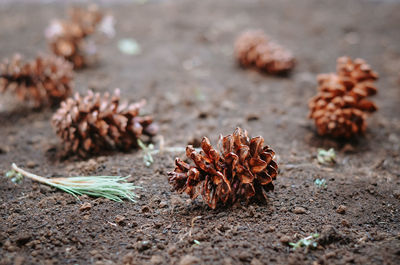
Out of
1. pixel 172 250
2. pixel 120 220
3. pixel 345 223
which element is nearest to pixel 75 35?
pixel 120 220

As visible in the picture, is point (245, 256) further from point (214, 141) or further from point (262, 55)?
point (262, 55)

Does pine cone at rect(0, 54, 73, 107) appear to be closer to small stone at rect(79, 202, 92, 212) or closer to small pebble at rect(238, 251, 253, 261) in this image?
small stone at rect(79, 202, 92, 212)

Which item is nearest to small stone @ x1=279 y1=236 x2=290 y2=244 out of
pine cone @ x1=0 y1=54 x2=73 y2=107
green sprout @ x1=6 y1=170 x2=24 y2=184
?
green sprout @ x1=6 y1=170 x2=24 y2=184

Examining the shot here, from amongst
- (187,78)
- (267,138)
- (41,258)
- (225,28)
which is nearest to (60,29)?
(187,78)

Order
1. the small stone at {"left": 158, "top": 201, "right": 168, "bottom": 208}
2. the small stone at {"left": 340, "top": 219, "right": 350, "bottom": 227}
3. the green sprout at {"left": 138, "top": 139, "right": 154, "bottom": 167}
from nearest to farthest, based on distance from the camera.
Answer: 1. the small stone at {"left": 340, "top": 219, "right": 350, "bottom": 227}
2. the small stone at {"left": 158, "top": 201, "right": 168, "bottom": 208}
3. the green sprout at {"left": 138, "top": 139, "right": 154, "bottom": 167}

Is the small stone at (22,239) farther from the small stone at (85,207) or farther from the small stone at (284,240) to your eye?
the small stone at (284,240)

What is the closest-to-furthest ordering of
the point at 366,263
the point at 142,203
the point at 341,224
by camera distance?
the point at 366,263 < the point at 341,224 < the point at 142,203

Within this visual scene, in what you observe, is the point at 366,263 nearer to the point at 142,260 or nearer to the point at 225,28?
the point at 142,260
